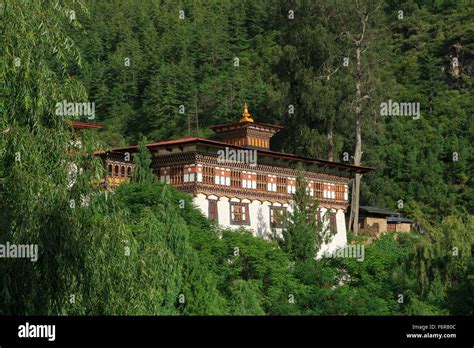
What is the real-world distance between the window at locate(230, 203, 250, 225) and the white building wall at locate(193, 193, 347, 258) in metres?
0.22

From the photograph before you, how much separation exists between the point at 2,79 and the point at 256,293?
2368 centimetres

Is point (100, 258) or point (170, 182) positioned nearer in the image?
point (100, 258)

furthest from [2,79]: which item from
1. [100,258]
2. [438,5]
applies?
[438,5]

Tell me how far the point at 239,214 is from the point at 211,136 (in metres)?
32.6

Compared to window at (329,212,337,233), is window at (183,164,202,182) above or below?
above

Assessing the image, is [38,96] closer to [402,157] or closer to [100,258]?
[100,258]

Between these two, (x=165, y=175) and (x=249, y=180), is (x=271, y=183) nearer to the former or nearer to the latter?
(x=249, y=180)

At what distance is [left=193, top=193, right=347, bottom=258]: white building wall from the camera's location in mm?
45844

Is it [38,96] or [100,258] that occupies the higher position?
[38,96]

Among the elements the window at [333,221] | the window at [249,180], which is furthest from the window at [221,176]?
the window at [333,221]

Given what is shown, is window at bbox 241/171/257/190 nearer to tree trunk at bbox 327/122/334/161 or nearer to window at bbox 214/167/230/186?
window at bbox 214/167/230/186

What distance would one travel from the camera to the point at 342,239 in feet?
175

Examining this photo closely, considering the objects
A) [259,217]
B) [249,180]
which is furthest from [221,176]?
[259,217]

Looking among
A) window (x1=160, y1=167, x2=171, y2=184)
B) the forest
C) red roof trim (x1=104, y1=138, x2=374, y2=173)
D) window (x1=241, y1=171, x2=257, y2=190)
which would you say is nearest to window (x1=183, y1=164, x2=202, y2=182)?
window (x1=160, y1=167, x2=171, y2=184)
